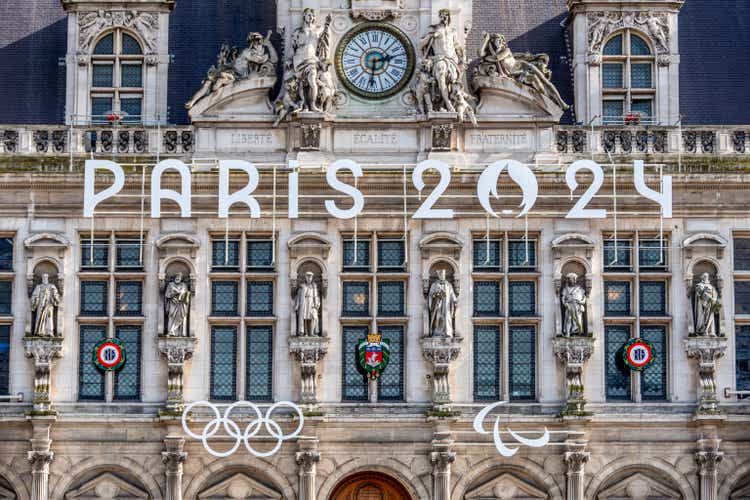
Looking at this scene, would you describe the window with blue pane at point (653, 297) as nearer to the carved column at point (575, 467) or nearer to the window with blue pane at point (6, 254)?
the carved column at point (575, 467)

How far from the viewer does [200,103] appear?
1432 inches

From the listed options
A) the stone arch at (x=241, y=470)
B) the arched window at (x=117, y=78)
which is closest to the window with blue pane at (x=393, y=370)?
the stone arch at (x=241, y=470)

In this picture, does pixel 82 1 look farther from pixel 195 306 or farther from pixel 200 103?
pixel 195 306

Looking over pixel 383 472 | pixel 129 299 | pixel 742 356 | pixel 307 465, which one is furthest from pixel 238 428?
pixel 742 356

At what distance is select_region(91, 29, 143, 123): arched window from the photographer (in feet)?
123

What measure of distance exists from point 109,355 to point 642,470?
10.9 metres

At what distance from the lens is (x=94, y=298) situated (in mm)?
36156

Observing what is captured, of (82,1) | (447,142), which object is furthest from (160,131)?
(447,142)

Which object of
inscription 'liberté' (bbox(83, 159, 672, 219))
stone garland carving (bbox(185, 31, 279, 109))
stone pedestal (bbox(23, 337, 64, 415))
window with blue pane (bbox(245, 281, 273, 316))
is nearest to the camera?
stone pedestal (bbox(23, 337, 64, 415))

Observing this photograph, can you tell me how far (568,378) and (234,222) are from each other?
24.3 ft

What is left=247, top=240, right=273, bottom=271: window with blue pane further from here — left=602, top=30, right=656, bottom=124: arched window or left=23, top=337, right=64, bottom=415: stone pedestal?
left=602, top=30, right=656, bottom=124: arched window

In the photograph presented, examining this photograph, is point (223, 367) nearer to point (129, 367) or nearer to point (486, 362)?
point (129, 367)

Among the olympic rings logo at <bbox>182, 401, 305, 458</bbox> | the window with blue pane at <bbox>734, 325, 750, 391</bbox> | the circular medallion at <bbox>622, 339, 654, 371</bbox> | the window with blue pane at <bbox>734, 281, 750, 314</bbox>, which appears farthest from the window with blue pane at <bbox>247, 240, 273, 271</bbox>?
the window with blue pane at <bbox>734, 325, 750, 391</bbox>

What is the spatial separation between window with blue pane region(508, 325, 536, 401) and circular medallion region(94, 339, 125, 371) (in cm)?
782
